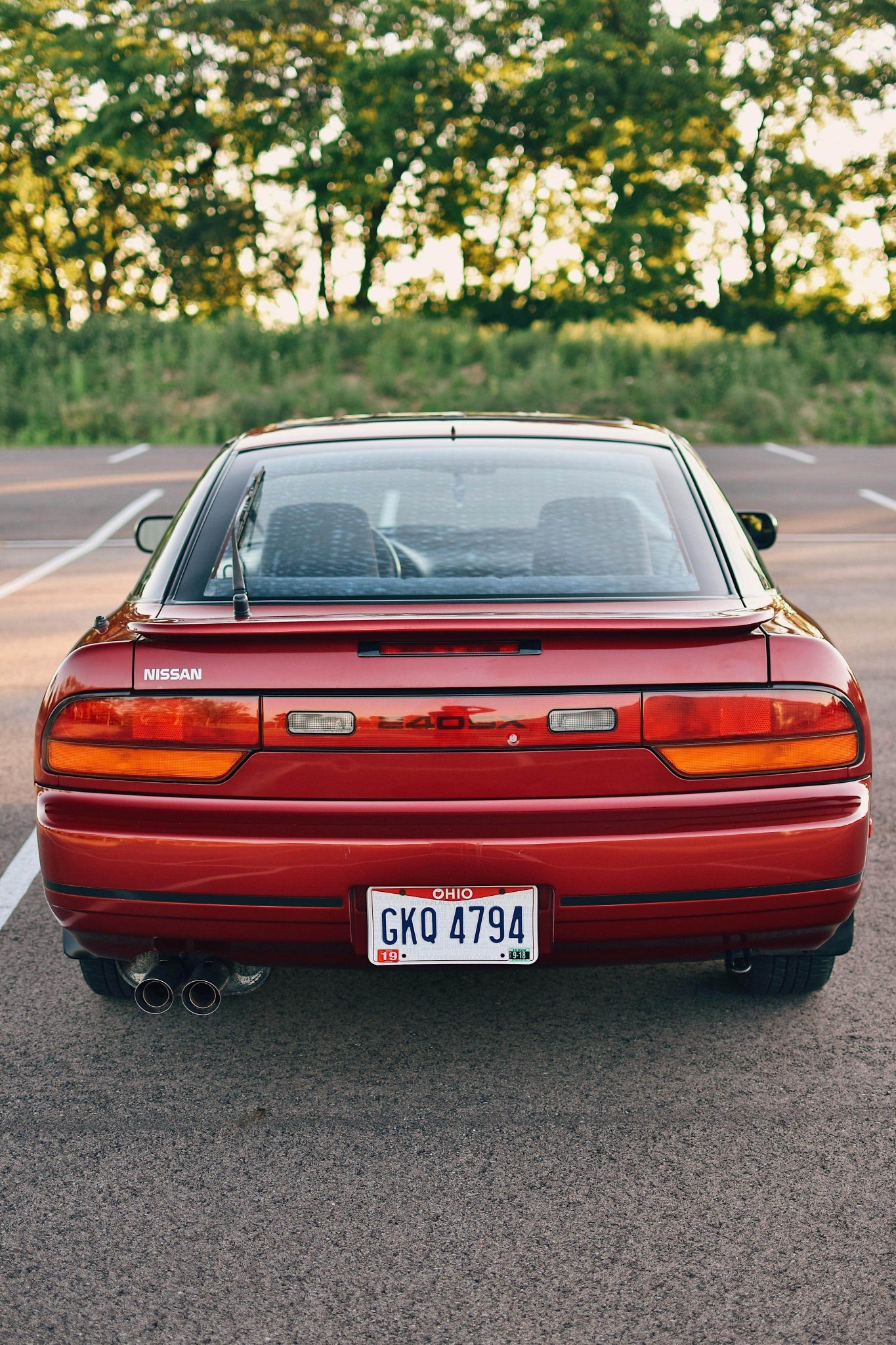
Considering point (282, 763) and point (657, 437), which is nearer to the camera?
point (282, 763)

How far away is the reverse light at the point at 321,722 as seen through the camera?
2633mm

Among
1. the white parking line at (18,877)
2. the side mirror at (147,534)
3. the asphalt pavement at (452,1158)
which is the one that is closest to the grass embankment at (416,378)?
the side mirror at (147,534)

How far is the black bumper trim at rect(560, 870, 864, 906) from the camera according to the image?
265 centimetres

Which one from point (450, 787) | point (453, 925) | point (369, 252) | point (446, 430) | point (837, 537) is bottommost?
point (837, 537)

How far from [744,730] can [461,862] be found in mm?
645

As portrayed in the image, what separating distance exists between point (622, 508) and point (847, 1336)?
202 cm

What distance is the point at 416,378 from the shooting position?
84.3ft

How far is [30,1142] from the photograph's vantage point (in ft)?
8.81

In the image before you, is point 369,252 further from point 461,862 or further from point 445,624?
point 461,862

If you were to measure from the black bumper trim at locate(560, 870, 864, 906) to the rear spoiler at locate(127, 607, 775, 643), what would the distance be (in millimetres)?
535

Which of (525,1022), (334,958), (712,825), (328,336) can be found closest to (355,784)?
(334,958)

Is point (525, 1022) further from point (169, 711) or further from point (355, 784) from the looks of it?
point (169, 711)

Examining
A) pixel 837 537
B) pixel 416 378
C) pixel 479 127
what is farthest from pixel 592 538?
pixel 479 127

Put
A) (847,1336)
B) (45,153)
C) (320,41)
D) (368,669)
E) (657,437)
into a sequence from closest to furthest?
(847,1336) < (368,669) < (657,437) < (320,41) < (45,153)
